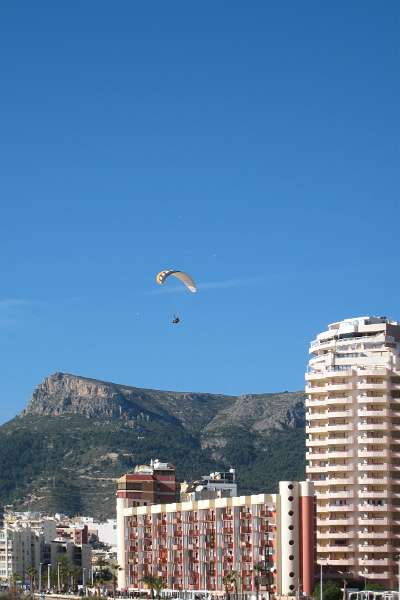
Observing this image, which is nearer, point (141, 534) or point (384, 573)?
point (384, 573)

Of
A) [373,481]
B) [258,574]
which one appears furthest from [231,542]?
[373,481]

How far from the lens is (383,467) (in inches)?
6732

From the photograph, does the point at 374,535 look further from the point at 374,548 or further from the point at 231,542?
the point at 231,542

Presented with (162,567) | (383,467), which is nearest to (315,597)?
(383,467)

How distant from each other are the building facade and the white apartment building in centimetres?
791

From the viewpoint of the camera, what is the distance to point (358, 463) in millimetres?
172750

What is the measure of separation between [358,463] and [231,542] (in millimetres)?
18231

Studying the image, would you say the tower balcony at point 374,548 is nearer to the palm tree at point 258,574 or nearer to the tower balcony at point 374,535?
the tower balcony at point 374,535

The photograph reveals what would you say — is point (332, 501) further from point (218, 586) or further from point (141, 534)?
point (141, 534)

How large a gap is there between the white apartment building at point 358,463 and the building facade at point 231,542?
7906mm

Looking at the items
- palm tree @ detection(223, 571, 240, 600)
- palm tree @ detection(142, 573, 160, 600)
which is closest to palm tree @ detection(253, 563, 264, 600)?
palm tree @ detection(223, 571, 240, 600)

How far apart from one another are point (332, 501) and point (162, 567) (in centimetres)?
3011

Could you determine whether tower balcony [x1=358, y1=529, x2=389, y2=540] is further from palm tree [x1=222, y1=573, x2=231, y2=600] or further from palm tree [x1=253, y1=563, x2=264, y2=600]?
palm tree [x1=222, y1=573, x2=231, y2=600]

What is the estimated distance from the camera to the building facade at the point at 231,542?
16350 centimetres
